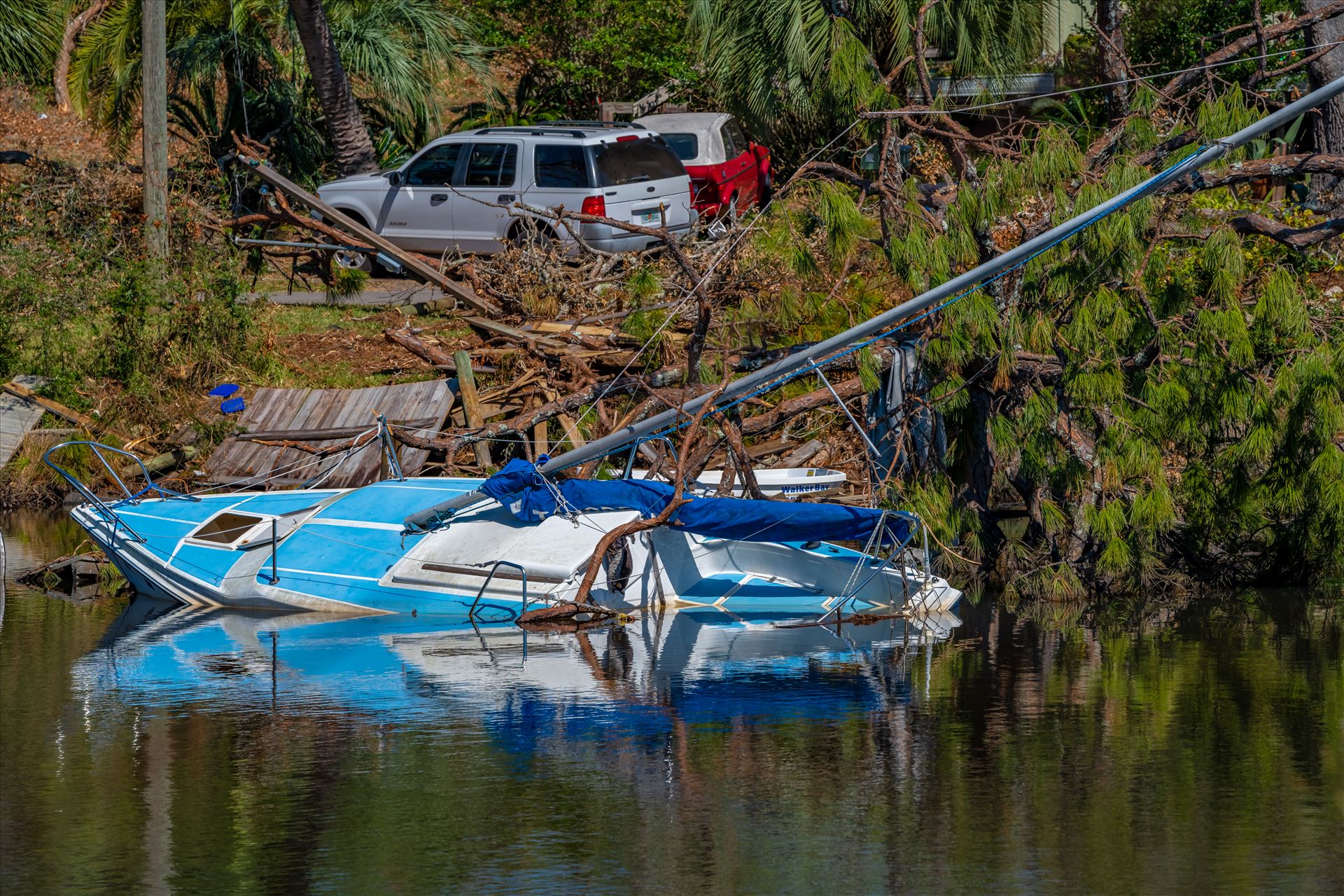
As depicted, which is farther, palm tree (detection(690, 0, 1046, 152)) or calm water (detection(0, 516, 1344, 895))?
palm tree (detection(690, 0, 1046, 152))

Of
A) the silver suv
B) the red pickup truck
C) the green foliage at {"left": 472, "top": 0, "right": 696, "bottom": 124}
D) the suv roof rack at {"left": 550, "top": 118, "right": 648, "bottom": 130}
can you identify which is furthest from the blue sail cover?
the green foliage at {"left": 472, "top": 0, "right": 696, "bottom": 124}

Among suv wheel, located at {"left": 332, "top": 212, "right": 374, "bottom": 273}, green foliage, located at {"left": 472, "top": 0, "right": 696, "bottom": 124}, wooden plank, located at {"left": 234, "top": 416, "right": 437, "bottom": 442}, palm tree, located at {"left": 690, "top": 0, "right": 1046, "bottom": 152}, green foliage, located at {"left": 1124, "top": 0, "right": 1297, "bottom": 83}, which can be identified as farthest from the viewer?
green foliage, located at {"left": 472, "top": 0, "right": 696, "bottom": 124}

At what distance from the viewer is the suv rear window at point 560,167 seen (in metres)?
22.2

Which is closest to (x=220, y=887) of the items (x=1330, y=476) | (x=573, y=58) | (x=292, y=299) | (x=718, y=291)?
(x=1330, y=476)

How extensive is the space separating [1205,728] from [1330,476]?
4.98 metres

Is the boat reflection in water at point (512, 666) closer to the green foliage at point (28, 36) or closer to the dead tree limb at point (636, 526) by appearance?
the dead tree limb at point (636, 526)

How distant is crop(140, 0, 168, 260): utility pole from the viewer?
21.7m

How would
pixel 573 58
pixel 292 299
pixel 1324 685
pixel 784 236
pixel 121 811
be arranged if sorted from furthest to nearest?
pixel 573 58 → pixel 292 299 → pixel 784 236 → pixel 1324 685 → pixel 121 811

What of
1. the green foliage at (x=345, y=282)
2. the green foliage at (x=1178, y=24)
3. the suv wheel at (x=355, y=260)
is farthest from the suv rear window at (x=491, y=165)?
the green foliage at (x=1178, y=24)

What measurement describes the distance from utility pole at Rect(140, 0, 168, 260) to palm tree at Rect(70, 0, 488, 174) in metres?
5.25

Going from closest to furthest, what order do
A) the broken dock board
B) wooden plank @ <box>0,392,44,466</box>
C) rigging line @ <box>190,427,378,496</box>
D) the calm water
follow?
1. the calm water
2. rigging line @ <box>190,427,378,496</box>
3. the broken dock board
4. wooden plank @ <box>0,392,44,466</box>

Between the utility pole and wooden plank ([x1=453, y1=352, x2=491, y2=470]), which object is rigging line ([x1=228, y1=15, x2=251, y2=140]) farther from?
wooden plank ([x1=453, y1=352, x2=491, y2=470])

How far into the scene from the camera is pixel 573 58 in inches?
1345

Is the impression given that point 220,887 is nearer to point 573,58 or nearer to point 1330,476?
point 1330,476
